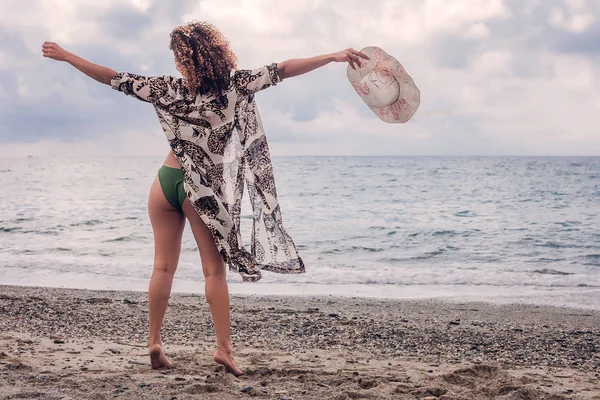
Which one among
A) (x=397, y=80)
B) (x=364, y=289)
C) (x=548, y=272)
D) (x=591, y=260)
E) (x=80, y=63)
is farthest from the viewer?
(x=591, y=260)

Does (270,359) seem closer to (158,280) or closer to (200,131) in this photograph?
(158,280)

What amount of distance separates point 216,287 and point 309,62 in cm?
138

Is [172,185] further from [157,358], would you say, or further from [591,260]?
[591,260]

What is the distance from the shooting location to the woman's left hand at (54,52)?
3.48 meters

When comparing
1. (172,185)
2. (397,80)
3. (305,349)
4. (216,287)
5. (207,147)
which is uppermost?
(397,80)

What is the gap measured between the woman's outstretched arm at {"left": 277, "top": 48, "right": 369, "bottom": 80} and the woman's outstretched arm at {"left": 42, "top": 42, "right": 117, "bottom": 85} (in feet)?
3.20

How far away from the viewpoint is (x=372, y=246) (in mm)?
13320

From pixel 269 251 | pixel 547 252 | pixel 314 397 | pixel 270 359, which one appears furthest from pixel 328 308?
pixel 547 252

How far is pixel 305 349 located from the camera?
4.70 m

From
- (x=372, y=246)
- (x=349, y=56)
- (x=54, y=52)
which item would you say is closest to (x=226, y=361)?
(x=349, y=56)

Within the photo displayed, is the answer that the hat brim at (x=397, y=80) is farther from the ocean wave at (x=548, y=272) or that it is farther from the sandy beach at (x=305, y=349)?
the ocean wave at (x=548, y=272)

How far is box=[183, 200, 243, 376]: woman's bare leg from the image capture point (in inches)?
140

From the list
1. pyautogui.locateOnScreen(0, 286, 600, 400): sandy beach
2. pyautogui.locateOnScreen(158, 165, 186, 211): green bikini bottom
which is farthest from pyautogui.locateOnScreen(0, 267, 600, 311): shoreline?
pyautogui.locateOnScreen(158, 165, 186, 211): green bikini bottom

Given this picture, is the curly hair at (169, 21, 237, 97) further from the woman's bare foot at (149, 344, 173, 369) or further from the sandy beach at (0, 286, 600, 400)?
the sandy beach at (0, 286, 600, 400)
